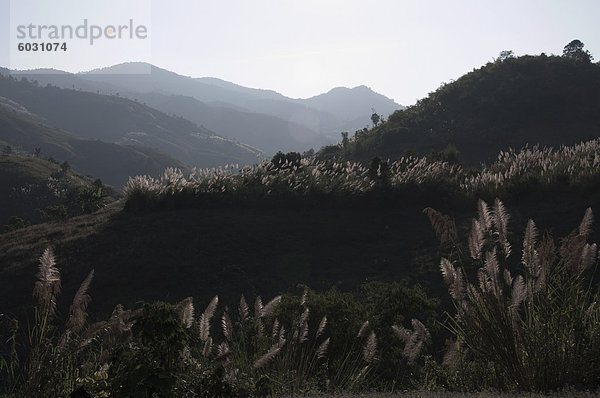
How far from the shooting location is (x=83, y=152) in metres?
162

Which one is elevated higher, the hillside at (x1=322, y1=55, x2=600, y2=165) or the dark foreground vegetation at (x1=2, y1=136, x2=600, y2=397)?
the hillside at (x1=322, y1=55, x2=600, y2=165)

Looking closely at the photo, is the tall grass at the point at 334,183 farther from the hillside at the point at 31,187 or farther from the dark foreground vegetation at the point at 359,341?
the hillside at the point at 31,187

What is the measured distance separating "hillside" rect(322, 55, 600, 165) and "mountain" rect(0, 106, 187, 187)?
365ft

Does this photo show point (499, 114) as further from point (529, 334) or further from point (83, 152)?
point (83, 152)

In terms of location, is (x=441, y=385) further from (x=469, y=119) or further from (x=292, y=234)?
(x=469, y=119)

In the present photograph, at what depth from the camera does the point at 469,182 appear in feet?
55.4

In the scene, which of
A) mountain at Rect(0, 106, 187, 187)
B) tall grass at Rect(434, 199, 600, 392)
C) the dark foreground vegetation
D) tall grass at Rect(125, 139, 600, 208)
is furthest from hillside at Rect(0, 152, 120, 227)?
mountain at Rect(0, 106, 187, 187)

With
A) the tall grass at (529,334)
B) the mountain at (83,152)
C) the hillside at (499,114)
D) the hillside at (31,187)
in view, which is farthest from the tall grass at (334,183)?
the mountain at (83,152)

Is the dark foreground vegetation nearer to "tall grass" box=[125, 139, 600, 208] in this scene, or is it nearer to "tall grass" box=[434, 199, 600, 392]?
"tall grass" box=[434, 199, 600, 392]

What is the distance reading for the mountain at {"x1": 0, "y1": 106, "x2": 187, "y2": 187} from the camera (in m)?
151

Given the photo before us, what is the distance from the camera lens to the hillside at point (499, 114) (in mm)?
40969

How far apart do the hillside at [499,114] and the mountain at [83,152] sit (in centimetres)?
11136

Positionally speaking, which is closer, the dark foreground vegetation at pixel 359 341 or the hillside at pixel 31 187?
the dark foreground vegetation at pixel 359 341

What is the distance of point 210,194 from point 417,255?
679 cm
